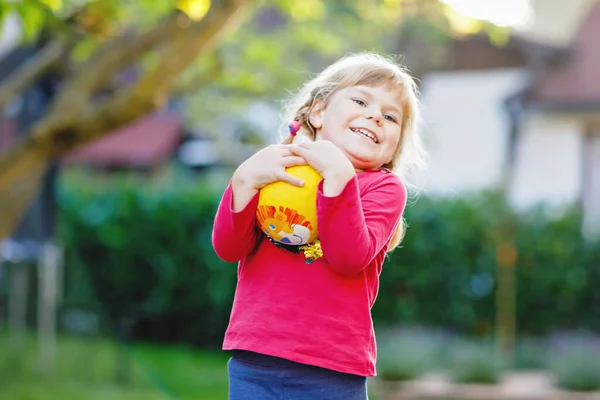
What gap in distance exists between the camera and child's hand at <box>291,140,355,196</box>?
235 cm

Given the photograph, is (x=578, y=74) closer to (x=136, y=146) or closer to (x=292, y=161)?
(x=136, y=146)

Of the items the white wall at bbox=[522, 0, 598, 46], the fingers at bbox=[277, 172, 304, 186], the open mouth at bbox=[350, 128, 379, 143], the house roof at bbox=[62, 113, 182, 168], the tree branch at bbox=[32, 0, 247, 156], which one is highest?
the white wall at bbox=[522, 0, 598, 46]

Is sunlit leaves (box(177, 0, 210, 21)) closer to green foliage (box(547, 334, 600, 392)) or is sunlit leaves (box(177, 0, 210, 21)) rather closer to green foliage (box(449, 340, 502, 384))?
green foliage (box(449, 340, 502, 384))

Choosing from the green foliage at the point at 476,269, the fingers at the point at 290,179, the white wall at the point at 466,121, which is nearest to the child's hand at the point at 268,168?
the fingers at the point at 290,179

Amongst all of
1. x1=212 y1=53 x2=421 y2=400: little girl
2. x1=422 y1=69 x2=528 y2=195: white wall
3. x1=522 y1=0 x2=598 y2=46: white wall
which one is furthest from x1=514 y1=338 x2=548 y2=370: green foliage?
x1=522 y1=0 x2=598 y2=46: white wall

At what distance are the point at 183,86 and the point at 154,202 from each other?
4.56m

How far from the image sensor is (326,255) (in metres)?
2.40

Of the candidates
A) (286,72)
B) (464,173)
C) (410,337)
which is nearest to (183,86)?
(286,72)

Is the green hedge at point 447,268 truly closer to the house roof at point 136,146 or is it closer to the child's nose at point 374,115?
the house roof at point 136,146

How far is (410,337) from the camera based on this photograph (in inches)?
447

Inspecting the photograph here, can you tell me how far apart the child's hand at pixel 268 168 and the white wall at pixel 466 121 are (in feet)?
50.6

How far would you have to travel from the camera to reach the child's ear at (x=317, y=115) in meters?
2.66

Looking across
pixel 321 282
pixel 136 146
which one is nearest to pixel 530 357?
pixel 321 282

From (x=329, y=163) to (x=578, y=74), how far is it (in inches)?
567
